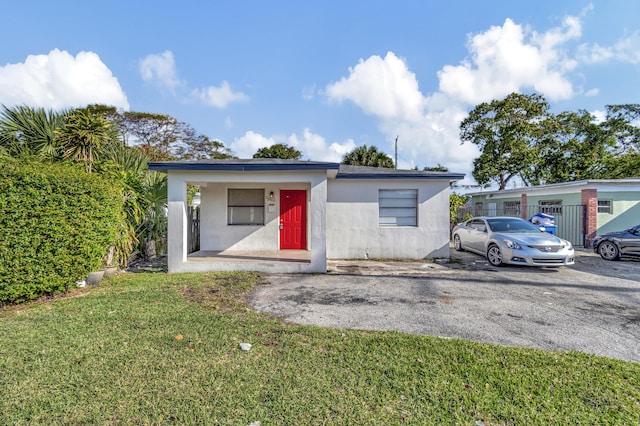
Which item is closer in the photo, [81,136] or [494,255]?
[81,136]

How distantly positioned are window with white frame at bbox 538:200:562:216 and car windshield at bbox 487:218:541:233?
678 centimetres

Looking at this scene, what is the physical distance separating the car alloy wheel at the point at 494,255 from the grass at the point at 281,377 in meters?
6.02

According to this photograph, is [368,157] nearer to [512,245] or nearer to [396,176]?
[396,176]

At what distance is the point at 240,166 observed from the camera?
7.73m

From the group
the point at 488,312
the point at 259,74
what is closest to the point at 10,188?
the point at 488,312

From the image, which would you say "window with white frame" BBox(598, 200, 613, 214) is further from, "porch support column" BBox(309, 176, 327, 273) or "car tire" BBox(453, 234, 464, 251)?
"porch support column" BBox(309, 176, 327, 273)

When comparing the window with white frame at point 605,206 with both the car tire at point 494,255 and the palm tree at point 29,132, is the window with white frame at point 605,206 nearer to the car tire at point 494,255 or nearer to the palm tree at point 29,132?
the car tire at point 494,255

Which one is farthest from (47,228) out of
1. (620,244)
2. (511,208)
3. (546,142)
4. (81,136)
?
(546,142)

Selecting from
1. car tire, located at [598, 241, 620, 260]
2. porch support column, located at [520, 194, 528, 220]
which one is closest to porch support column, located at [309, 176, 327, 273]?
car tire, located at [598, 241, 620, 260]

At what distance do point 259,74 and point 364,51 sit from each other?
183 inches

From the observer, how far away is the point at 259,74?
41.3 ft

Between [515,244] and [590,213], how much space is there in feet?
26.1

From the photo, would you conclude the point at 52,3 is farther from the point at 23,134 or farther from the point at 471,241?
the point at 471,241

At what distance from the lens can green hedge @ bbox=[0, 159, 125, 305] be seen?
461 cm
